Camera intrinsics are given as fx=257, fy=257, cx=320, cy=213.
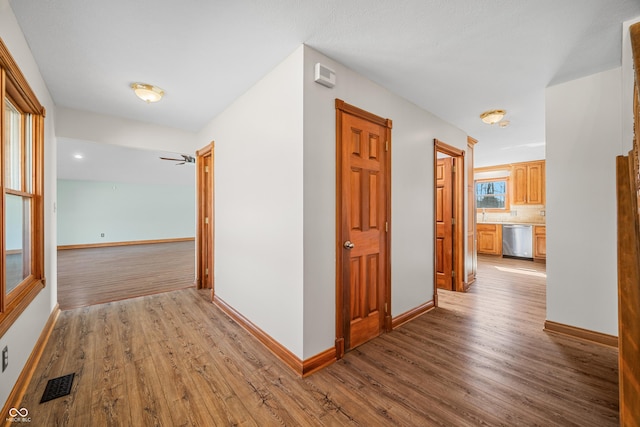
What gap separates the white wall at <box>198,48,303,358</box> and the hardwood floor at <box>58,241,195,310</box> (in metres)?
1.82

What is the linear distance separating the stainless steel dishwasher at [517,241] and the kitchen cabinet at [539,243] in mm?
75

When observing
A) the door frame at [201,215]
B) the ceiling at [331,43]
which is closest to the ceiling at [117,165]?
the door frame at [201,215]

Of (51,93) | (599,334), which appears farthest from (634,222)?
(51,93)

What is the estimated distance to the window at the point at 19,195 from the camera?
1.63 metres

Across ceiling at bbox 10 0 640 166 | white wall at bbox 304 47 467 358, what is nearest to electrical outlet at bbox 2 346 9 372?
white wall at bbox 304 47 467 358

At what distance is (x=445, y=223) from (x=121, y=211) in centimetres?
1047

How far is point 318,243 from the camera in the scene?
82.3 inches

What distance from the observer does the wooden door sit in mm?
4117

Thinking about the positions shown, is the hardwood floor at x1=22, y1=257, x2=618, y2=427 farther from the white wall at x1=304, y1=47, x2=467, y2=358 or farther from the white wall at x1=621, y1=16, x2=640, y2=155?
the white wall at x1=621, y1=16, x2=640, y2=155

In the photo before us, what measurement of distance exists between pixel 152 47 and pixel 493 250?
7.97 m

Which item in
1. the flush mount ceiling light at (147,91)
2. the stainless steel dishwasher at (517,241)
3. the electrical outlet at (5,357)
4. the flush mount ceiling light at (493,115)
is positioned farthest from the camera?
the stainless steel dishwasher at (517,241)

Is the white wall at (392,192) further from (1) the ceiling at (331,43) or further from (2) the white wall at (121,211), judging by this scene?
(2) the white wall at (121,211)

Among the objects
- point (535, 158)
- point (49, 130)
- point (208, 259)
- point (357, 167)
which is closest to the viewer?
point (357, 167)

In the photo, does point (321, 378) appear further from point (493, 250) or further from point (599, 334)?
point (493, 250)
